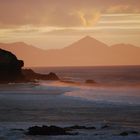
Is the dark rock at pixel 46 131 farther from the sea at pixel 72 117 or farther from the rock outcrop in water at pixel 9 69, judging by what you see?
the rock outcrop in water at pixel 9 69

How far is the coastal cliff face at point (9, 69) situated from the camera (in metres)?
92.1

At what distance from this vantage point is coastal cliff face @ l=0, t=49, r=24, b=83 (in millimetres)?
92062

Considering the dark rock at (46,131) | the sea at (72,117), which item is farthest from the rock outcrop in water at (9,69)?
the dark rock at (46,131)

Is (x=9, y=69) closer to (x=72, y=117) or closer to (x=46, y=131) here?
(x=72, y=117)

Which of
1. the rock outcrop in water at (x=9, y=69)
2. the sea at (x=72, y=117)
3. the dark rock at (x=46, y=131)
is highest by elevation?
the rock outcrop in water at (x=9, y=69)

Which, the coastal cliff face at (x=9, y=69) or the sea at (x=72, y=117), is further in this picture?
the coastal cliff face at (x=9, y=69)

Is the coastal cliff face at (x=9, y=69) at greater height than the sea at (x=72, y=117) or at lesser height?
greater

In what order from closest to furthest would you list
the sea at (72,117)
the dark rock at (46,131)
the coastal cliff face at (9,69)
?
1. the sea at (72,117)
2. the dark rock at (46,131)
3. the coastal cliff face at (9,69)

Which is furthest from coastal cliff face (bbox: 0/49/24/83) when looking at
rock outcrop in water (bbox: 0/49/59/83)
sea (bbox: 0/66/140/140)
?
sea (bbox: 0/66/140/140)

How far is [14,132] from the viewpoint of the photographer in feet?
98.0

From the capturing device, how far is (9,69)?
303 ft

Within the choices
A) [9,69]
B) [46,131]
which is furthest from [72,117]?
[9,69]

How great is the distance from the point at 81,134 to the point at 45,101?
22.8 m

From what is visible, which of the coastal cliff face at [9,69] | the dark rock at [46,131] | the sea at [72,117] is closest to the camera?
the sea at [72,117]
